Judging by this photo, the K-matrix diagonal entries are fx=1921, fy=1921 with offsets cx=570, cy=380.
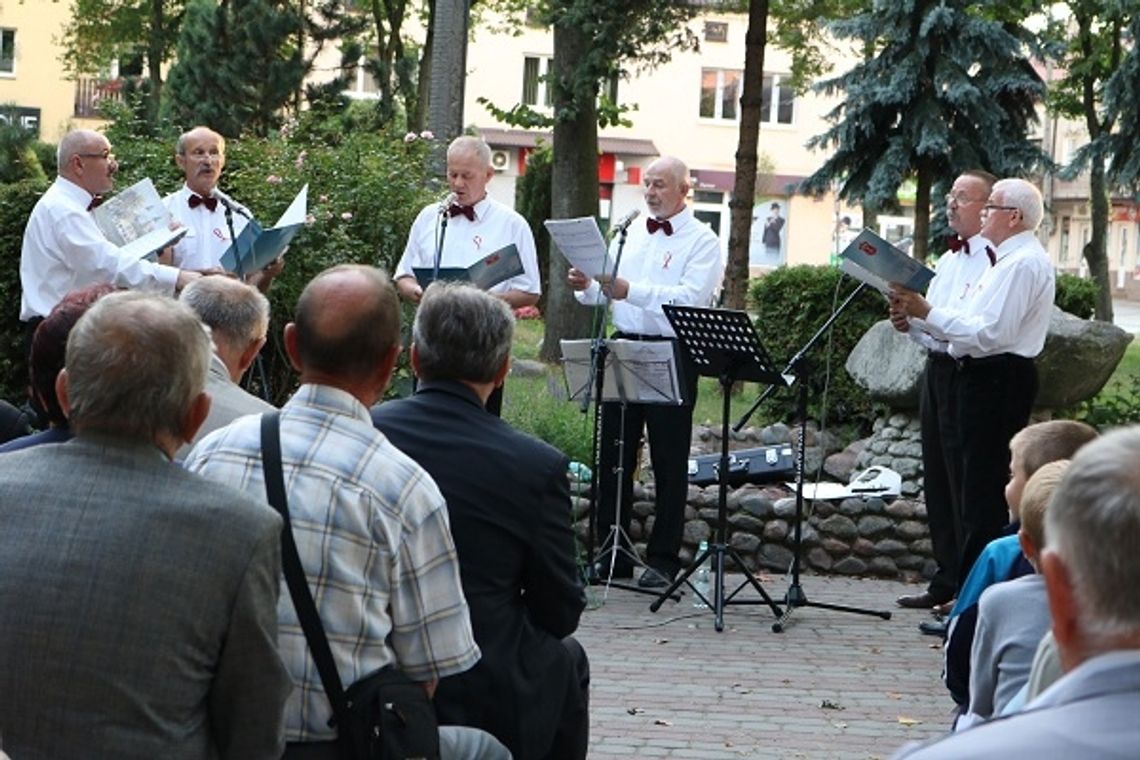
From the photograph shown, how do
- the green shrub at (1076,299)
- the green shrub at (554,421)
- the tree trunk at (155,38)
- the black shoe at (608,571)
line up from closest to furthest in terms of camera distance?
1. the black shoe at (608,571)
2. the green shrub at (554,421)
3. the green shrub at (1076,299)
4. the tree trunk at (155,38)

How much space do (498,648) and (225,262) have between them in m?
5.02

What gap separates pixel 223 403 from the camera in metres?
4.95

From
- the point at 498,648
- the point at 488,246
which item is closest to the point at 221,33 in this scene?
the point at 488,246

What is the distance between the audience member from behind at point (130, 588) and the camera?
329 cm

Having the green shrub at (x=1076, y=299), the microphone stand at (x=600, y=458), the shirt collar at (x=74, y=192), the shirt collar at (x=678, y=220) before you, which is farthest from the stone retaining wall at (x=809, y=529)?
the green shrub at (x=1076, y=299)

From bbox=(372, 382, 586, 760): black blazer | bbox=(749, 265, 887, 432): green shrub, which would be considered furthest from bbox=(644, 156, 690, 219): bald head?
bbox=(372, 382, 586, 760): black blazer

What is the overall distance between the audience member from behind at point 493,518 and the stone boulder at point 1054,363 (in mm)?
7688

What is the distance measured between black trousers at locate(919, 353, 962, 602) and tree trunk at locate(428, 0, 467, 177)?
16.7 ft

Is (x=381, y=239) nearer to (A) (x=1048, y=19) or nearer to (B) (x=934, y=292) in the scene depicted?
(B) (x=934, y=292)

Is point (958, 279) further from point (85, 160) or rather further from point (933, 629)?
point (85, 160)

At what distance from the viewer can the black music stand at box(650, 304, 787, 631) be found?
8.52m

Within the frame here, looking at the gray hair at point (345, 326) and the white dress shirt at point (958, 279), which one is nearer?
the gray hair at point (345, 326)

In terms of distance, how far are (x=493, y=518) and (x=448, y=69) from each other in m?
9.62

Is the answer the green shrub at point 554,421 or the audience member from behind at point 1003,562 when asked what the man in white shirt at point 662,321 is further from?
the audience member from behind at point 1003,562
